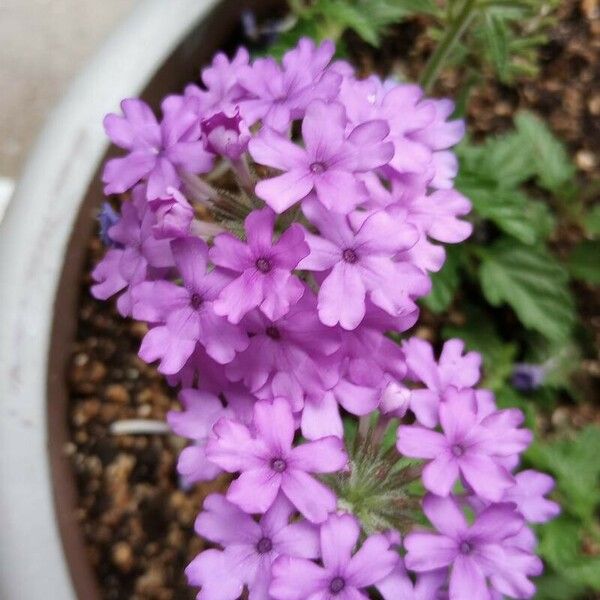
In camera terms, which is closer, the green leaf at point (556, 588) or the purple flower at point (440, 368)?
the purple flower at point (440, 368)

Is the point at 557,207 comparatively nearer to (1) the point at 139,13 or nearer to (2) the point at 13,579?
(1) the point at 139,13

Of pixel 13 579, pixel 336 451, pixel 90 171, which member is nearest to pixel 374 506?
pixel 336 451

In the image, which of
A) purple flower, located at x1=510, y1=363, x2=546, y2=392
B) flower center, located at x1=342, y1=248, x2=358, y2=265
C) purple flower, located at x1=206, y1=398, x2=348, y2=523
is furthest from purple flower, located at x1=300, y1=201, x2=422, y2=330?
purple flower, located at x1=510, y1=363, x2=546, y2=392

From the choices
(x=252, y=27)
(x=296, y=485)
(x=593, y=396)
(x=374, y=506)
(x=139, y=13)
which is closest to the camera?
(x=296, y=485)

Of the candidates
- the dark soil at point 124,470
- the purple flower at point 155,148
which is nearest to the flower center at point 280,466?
the purple flower at point 155,148

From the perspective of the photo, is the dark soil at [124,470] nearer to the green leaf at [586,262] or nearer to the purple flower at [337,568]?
the purple flower at [337,568]

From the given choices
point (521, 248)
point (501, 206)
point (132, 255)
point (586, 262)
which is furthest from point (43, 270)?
point (586, 262)
